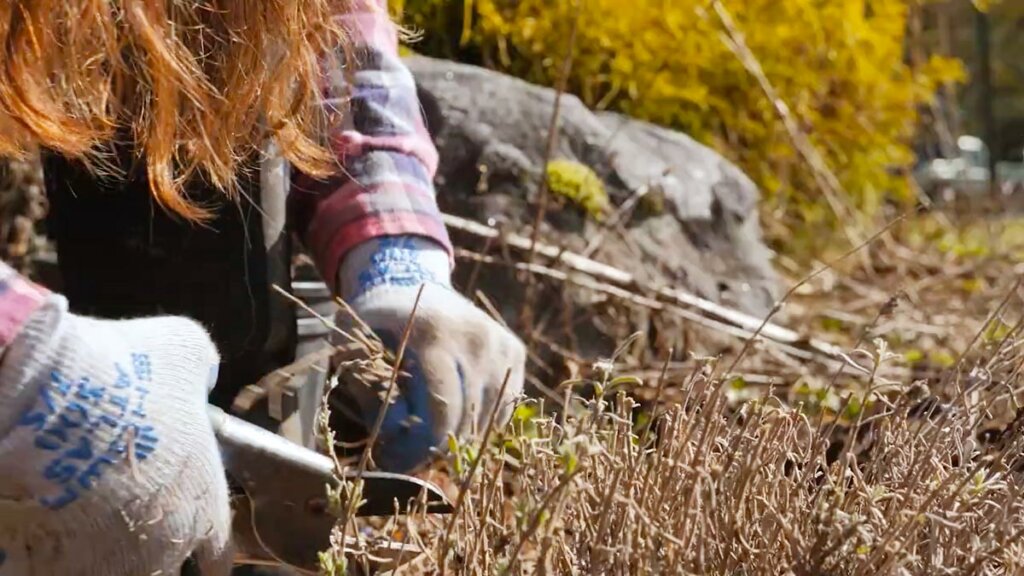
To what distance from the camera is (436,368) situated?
125 centimetres

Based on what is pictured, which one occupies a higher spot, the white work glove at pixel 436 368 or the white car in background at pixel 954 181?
the white work glove at pixel 436 368

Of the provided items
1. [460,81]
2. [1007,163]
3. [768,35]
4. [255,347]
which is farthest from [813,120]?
[1007,163]

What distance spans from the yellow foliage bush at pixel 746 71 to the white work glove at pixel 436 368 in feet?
5.31

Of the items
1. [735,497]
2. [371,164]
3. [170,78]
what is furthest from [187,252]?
[735,497]

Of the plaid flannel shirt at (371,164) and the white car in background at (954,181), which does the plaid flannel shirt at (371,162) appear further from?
the white car in background at (954,181)

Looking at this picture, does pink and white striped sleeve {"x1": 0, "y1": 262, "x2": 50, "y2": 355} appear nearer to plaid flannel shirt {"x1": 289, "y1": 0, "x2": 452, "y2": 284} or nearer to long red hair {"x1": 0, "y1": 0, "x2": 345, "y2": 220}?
long red hair {"x1": 0, "y1": 0, "x2": 345, "y2": 220}

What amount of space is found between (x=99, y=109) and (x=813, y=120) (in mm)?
3383

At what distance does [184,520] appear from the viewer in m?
0.96

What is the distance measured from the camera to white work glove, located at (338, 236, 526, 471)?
126 cm

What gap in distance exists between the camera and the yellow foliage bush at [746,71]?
3311 millimetres

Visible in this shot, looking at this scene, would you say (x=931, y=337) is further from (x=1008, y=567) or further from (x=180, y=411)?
(x=180, y=411)

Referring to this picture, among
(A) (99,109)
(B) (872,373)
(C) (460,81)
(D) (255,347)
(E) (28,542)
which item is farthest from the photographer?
(C) (460,81)

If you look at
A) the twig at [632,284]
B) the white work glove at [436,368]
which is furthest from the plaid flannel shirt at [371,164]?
the twig at [632,284]

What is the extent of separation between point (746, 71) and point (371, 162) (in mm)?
2542
